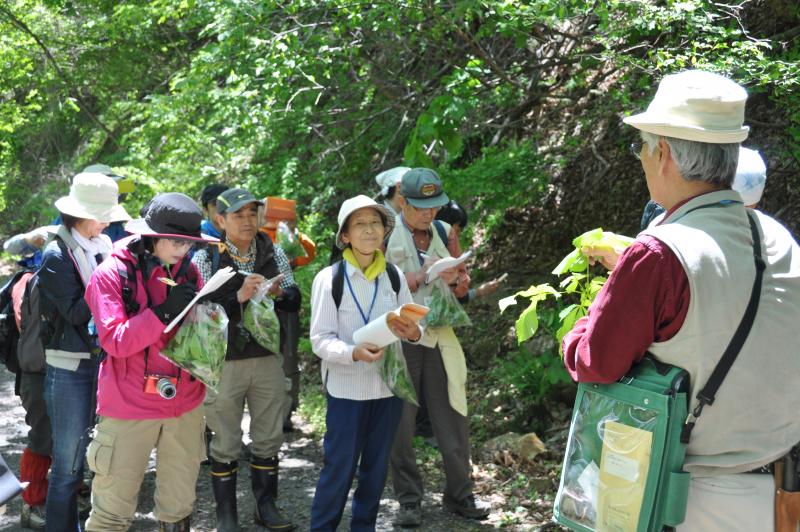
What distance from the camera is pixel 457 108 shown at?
7246mm

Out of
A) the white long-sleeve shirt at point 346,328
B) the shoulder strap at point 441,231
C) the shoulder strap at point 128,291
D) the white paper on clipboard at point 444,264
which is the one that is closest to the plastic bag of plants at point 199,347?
the shoulder strap at point 128,291

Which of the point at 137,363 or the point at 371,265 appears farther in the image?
the point at 371,265

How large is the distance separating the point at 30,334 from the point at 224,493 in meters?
1.67

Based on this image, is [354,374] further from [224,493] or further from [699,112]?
[699,112]

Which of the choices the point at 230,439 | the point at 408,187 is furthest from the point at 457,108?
the point at 230,439

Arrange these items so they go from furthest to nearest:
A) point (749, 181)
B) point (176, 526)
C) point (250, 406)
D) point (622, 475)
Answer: point (250, 406)
point (176, 526)
point (749, 181)
point (622, 475)

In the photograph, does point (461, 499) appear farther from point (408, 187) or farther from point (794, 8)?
point (794, 8)

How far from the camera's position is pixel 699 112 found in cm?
257

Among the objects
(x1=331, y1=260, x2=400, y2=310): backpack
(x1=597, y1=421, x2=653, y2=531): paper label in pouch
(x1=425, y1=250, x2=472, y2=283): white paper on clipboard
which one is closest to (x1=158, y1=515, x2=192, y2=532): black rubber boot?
(x1=331, y1=260, x2=400, y2=310): backpack

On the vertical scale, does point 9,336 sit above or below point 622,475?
below

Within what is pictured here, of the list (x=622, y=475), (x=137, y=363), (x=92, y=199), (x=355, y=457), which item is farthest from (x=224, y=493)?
(x=622, y=475)

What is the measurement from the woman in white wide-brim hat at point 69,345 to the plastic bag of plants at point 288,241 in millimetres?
1801

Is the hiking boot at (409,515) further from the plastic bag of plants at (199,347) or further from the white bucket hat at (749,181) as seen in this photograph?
the white bucket hat at (749,181)

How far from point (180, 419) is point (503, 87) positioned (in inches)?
199
